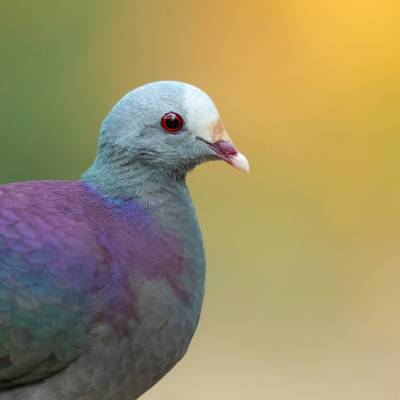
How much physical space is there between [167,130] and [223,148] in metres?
0.10

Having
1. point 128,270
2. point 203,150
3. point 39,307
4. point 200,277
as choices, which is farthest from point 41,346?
point 203,150

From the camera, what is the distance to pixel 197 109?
1.45 metres

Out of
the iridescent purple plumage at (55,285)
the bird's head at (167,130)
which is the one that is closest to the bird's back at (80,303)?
the iridescent purple plumage at (55,285)

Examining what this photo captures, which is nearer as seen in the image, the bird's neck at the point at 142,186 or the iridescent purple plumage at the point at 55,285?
the iridescent purple plumage at the point at 55,285

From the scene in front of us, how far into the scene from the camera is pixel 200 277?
154 cm

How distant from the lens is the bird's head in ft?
4.76

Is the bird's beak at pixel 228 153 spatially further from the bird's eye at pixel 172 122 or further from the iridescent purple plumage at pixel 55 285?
the iridescent purple plumage at pixel 55 285

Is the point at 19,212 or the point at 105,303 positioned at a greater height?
the point at 19,212

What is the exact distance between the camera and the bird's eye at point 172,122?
1.46 metres

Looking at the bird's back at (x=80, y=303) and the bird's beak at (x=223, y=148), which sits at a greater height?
the bird's beak at (x=223, y=148)

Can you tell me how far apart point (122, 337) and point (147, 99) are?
395 mm

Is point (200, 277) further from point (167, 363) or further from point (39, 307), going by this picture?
point (39, 307)

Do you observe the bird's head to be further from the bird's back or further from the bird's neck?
the bird's back

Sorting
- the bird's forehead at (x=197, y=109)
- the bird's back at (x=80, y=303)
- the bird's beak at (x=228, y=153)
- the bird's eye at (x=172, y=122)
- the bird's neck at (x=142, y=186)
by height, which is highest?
the bird's forehead at (x=197, y=109)
